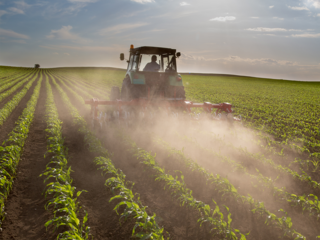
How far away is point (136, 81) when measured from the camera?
7.88 meters

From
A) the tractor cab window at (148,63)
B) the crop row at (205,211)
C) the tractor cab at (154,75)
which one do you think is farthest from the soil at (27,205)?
the tractor cab window at (148,63)

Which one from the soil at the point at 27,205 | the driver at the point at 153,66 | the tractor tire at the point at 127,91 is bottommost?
the soil at the point at 27,205

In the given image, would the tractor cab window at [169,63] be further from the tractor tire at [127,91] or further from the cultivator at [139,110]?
the tractor tire at [127,91]

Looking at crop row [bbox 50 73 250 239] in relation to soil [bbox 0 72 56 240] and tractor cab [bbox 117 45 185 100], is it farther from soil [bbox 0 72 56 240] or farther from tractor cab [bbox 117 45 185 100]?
tractor cab [bbox 117 45 185 100]

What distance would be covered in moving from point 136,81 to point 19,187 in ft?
16.9

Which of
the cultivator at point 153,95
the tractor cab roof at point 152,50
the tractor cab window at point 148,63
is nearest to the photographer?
the cultivator at point 153,95

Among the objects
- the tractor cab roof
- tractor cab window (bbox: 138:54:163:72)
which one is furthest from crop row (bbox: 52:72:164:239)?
the tractor cab roof

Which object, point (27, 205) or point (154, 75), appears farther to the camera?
point (154, 75)

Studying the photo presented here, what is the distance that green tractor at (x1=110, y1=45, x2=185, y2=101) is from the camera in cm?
802

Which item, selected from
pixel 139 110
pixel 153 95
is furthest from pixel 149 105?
pixel 153 95

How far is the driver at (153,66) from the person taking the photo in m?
8.40

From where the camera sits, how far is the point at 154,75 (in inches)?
327

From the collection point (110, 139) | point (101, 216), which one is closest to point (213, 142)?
point (110, 139)

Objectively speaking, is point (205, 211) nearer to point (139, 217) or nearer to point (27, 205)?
point (139, 217)
